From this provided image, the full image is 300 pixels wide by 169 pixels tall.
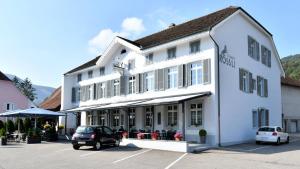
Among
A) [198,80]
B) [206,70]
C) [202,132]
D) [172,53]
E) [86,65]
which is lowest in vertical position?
[202,132]

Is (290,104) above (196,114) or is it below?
above

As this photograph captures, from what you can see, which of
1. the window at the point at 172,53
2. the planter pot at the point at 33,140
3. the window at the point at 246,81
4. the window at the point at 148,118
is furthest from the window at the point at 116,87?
the window at the point at 246,81

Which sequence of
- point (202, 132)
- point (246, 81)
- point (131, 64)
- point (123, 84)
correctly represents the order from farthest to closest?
1. point (123, 84)
2. point (131, 64)
3. point (246, 81)
4. point (202, 132)

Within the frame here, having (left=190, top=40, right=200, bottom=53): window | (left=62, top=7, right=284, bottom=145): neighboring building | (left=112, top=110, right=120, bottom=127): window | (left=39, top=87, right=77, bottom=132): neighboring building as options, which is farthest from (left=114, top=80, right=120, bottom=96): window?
(left=190, top=40, right=200, bottom=53): window

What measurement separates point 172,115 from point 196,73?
Result: 3674 mm

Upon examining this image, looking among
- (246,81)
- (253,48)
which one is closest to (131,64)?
(246,81)

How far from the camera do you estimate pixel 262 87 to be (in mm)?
27734

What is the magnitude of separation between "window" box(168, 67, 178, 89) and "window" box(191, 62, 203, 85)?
1508 millimetres

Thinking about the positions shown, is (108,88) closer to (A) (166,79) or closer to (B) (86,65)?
(B) (86,65)

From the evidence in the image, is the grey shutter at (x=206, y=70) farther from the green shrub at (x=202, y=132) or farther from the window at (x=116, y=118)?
the window at (x=116, y=118)

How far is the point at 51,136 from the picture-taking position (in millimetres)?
25828

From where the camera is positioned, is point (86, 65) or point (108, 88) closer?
point (108, 88)

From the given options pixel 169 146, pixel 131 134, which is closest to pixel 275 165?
pixel 169 146

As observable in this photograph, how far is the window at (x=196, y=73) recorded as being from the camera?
21438 millimetres
